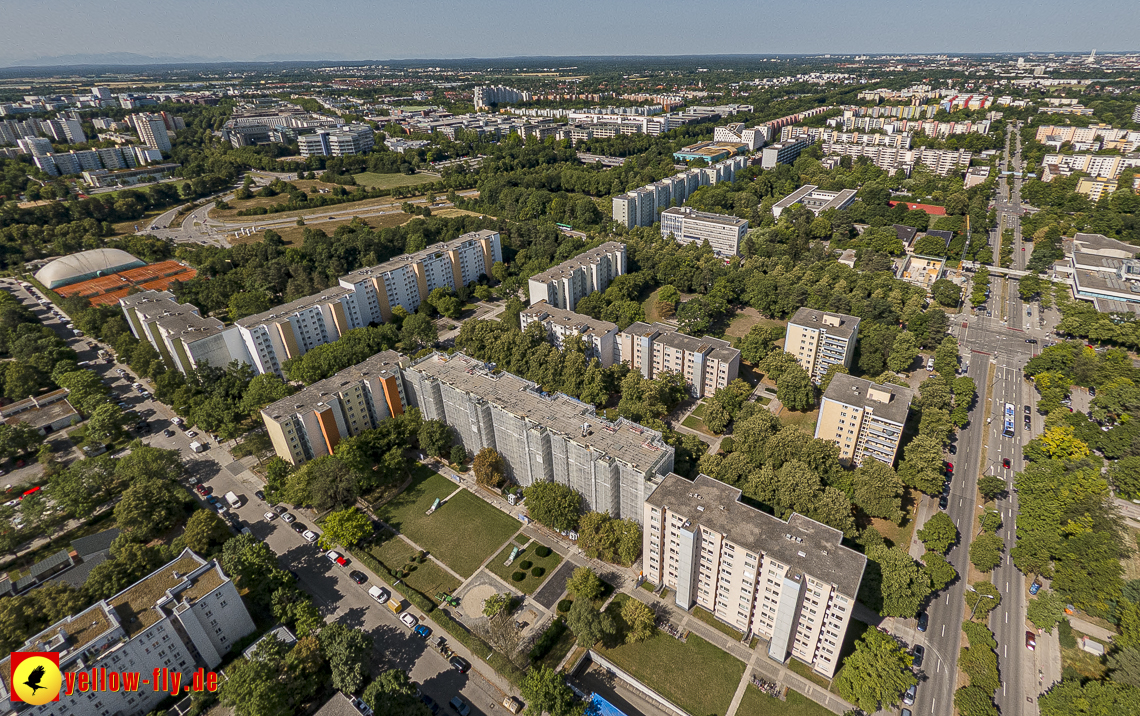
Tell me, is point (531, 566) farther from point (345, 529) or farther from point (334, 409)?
point (334, 409)

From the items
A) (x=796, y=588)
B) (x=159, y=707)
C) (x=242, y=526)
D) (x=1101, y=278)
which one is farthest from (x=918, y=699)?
(x=1101, y=278)

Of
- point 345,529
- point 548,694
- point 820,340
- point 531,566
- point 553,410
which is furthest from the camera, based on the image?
point 820,340

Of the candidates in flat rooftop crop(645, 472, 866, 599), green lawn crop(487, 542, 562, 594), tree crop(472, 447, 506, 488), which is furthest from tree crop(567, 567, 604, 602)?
tree crop(472, 447, 506, 488)

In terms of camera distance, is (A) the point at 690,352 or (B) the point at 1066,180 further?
(B) the point at 1066,180

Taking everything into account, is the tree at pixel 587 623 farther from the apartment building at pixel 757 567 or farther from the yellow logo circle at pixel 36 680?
the yellow logo circle at pixel 36 680

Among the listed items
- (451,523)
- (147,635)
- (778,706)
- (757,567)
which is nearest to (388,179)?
(451,523)

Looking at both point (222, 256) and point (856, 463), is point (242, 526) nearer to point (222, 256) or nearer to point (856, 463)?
point (856, 463)
